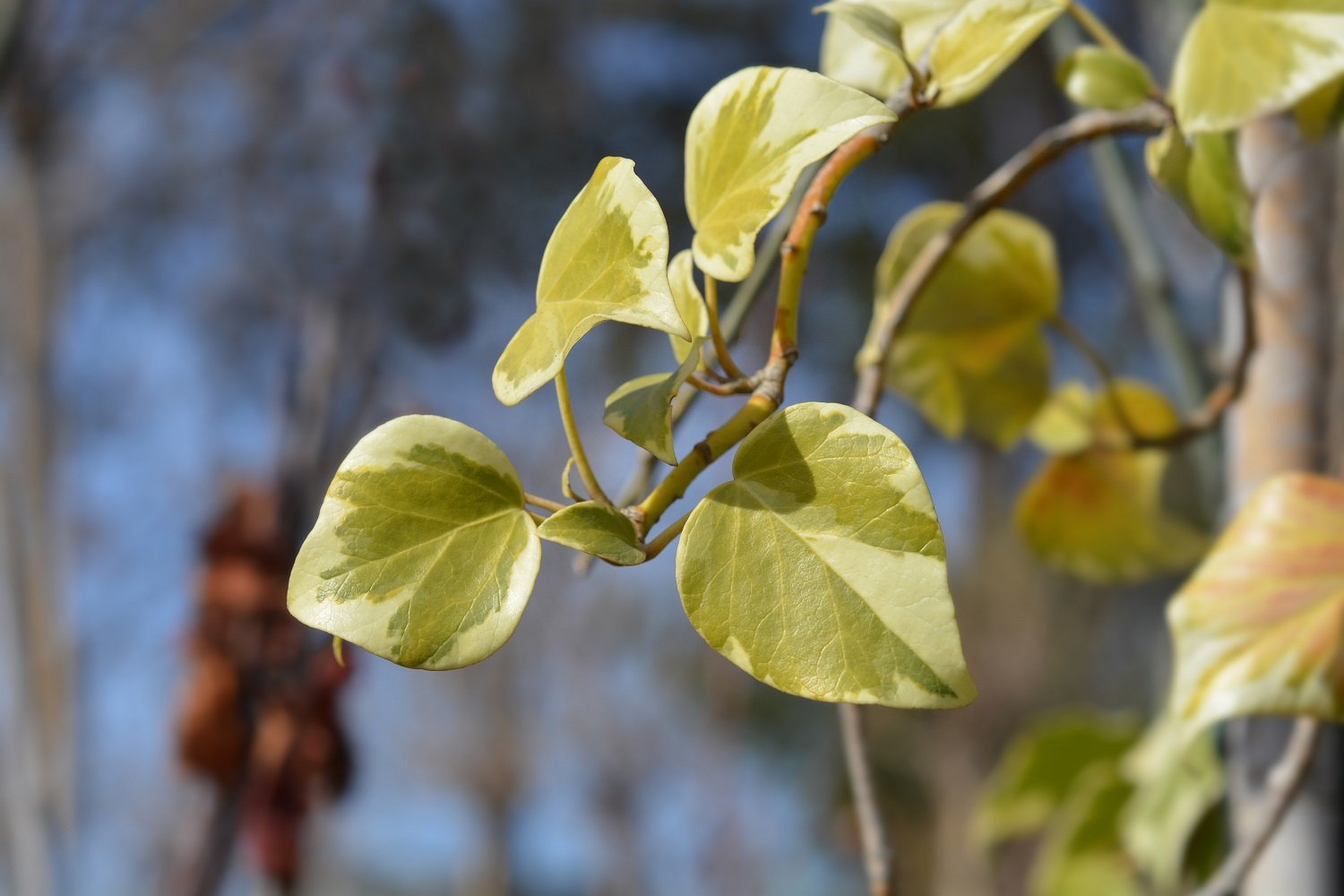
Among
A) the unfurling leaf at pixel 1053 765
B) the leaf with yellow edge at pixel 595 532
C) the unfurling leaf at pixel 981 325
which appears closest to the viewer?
the leaf with yellow edge at pixel 595 532

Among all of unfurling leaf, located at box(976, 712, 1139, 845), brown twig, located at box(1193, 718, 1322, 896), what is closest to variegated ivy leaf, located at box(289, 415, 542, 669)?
brown twig, located at box(1193, 718, 1322, 896)

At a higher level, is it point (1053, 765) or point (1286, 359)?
point (1286, 359)

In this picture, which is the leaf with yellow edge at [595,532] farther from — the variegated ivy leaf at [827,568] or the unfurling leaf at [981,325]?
the unfurling leaf at [981,325]

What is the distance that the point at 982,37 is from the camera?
A: 0.11m

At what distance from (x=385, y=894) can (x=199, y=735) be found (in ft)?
5.33

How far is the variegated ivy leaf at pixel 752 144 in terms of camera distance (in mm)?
85

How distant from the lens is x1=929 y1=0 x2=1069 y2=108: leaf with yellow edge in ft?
0.34

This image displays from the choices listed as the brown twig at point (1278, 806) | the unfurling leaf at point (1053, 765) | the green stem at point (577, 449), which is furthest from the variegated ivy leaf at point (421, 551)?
the unfurling leaf at point (1053, 765)

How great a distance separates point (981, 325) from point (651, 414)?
0.13 metres

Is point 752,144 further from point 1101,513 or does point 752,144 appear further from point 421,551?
point 1101,513

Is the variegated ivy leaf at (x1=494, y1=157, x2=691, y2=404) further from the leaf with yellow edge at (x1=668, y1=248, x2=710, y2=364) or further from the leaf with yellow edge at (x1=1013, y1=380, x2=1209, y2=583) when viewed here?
the leaf with yellow edge at (x1=1013, y1=380, x2=1209, y2=583)

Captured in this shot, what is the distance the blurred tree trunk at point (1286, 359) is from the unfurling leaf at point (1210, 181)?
0.23 ft

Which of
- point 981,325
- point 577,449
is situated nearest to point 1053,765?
point 981,325

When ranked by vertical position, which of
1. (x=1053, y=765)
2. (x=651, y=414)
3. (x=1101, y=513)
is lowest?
(x=1053, y=765)
